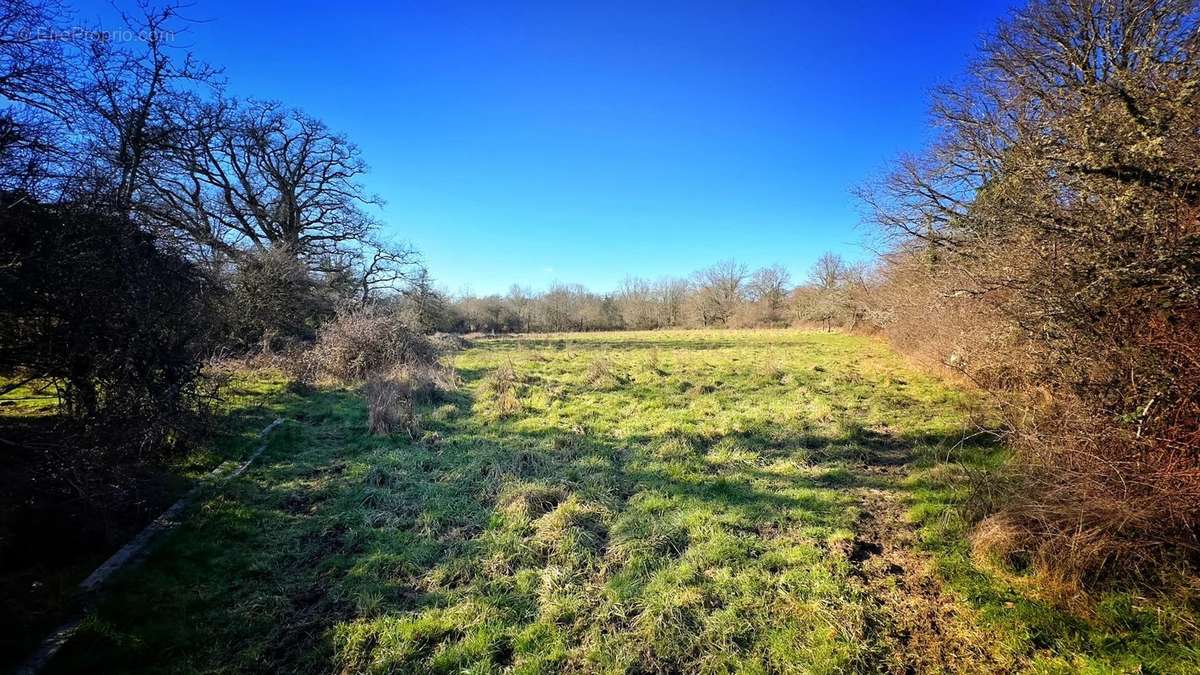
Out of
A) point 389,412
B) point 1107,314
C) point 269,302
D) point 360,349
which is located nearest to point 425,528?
point 389,412

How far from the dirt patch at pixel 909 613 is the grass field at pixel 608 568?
0.05ft

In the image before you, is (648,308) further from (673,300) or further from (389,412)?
(389,412)

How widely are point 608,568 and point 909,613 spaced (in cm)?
238

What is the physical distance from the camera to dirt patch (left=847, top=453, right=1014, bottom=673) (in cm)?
279

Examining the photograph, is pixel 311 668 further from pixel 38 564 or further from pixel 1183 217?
pixel 1183 217

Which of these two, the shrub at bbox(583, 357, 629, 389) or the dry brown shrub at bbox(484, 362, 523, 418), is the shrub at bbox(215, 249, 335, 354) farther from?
the shrub at bbox(583, 357, 629, 389)

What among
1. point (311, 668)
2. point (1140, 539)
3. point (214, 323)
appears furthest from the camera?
point (214, 323)

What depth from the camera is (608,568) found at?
13.0 feet

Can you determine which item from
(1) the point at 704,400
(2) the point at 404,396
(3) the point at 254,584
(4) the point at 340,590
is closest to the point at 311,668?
(4) the point at 340,590

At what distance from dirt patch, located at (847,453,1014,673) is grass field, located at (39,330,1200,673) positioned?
16mm

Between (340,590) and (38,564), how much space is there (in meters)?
2.51

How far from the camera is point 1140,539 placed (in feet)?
10.7

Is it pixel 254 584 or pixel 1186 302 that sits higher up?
pixel 1186 302

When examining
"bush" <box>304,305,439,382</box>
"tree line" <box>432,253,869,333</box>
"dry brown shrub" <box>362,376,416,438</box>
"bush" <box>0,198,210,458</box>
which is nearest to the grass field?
"dry brown shrub" <box>362,376,416,438</box>
